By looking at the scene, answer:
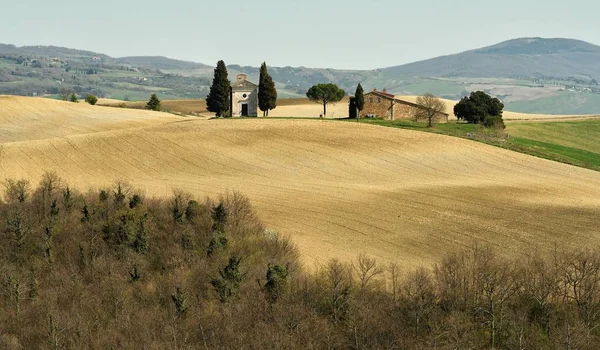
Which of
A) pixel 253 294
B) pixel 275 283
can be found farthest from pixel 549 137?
pixel 253 294

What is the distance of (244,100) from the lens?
5408 inches

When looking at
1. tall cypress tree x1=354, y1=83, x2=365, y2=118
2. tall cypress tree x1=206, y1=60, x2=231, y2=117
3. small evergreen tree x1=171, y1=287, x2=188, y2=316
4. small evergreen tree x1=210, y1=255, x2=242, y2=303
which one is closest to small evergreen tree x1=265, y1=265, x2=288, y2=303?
small evergreen tree x1=210, y1=255, x2=242, y2=303

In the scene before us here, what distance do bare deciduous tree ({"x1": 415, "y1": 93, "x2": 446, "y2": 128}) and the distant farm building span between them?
31.7 m

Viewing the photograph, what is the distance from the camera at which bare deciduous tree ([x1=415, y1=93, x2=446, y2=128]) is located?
130875mm

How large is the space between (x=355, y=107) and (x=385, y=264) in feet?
279

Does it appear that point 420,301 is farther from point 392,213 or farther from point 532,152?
point 532,152

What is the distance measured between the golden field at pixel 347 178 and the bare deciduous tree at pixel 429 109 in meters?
13.4

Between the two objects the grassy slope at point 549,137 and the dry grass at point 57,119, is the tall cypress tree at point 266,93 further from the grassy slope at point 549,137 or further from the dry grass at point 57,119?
the dry grass at point 57,119

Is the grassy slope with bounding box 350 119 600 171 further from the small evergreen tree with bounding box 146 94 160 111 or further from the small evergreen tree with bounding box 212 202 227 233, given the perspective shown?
the small evergreen tree with bounding box 146 94 160 111

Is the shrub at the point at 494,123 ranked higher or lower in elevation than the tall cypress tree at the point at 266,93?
lower

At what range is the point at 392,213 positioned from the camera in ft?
241

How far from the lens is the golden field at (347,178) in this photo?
65688 millimetres

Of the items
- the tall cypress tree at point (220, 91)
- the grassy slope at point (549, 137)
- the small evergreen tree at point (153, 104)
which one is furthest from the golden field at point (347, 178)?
the small evergreen tree at point (153, 104)

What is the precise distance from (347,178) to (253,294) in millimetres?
41264
